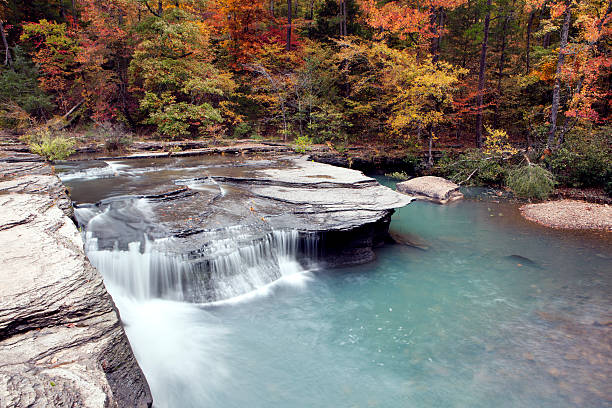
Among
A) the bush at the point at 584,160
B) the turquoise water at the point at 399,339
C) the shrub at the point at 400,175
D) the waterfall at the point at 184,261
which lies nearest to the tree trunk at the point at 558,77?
the bush at the point at 584,160

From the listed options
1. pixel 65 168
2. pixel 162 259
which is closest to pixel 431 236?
pixel 162 259

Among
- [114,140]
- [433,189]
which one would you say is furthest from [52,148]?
[433,189]

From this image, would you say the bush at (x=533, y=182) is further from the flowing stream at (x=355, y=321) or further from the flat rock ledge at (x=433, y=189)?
the flowing stream at (x=355, y=321)

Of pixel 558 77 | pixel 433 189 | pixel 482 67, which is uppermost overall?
pixel 482 67

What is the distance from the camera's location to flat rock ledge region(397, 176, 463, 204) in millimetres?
12938

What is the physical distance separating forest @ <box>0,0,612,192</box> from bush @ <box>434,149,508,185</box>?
85 millimetres

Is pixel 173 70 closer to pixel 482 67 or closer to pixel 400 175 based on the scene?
pixel 400 175

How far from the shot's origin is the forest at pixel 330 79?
43.8ft

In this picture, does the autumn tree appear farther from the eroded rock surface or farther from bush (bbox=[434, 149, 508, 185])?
bush (bbox=[434, 149, 508, 185])

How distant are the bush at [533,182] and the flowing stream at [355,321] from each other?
421 centimetres

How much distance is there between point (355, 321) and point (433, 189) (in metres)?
9.27

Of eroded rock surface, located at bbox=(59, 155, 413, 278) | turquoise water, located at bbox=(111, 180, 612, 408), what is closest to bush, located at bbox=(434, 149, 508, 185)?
turquoise water, located at bbox=(111, 180, 612, 408)

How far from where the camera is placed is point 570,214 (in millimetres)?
10125

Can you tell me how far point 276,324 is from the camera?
546 centimetres
